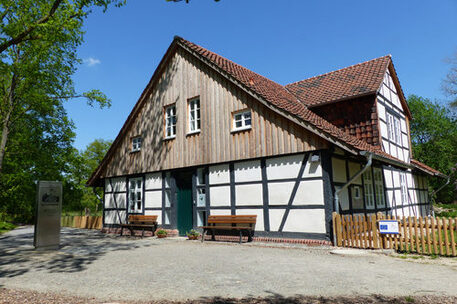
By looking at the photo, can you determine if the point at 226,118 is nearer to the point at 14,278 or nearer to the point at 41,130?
the point at 14,278

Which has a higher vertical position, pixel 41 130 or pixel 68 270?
pixel 41 130

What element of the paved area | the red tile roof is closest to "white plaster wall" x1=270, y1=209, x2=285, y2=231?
the paved area

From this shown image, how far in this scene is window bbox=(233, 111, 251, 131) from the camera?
38.6ft

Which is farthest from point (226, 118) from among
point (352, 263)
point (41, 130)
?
point (41, 130)

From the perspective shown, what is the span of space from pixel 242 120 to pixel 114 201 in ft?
29.7

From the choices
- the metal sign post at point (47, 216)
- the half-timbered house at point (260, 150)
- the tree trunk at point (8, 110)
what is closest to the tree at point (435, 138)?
the half-timbered house at point (260, 150)

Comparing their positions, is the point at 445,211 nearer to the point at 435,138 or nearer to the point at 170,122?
the point at 435,138

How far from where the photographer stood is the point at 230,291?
4.96 m

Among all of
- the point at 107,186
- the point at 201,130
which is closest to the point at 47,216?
the point at 201,130

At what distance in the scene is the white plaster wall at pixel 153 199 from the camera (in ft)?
47.6

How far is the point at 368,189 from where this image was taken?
11.9m

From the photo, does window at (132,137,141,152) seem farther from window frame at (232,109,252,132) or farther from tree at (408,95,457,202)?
tree at (408,95,457,202)

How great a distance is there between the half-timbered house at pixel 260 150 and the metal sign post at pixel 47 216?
15.0ft

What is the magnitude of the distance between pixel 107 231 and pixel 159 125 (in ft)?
21.1
